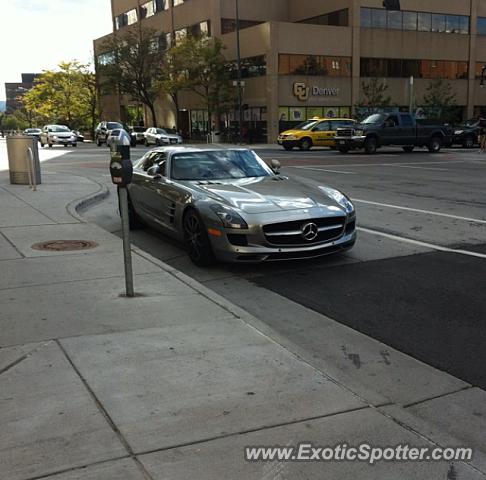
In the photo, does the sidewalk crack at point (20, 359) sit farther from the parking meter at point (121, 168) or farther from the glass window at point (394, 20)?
the glass window at point (394, 20)

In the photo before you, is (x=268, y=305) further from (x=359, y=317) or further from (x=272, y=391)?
(x=272, y=391)

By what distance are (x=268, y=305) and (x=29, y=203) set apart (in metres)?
7.74

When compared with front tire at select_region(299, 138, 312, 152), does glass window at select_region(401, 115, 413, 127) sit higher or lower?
higher

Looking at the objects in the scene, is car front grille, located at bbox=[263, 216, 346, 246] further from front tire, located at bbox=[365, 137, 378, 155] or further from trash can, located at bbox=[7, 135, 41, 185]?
front tire, located at bbox=[365, 137, 378, 155]

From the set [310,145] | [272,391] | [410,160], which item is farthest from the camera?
[310,145]

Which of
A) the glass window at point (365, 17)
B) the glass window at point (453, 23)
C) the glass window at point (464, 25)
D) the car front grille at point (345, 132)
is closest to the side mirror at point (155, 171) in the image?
the car front grille at point (345, 132)

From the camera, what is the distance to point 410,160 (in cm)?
2497

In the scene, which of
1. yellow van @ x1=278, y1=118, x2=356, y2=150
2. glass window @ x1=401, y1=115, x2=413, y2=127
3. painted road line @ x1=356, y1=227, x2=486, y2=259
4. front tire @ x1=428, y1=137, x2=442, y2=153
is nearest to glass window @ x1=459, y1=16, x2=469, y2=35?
yellow van @ x1=278, y1=118, x2=356, y2=150

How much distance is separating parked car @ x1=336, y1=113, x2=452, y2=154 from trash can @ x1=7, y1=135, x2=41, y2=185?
17.4m

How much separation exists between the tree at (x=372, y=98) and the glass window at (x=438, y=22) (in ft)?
26.0

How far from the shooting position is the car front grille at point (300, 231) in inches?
273

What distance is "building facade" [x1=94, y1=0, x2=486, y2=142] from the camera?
46.2 metres

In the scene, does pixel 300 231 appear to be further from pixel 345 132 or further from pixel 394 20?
pixel 394 20

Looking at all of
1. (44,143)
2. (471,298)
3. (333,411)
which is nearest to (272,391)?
(333,411)
